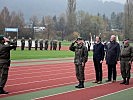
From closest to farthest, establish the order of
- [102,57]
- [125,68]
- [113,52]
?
[125,68] < [102,57] < [113,52]

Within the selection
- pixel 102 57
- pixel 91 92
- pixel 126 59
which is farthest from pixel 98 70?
pixel 91 92

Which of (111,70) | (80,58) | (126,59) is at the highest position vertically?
(80,58)

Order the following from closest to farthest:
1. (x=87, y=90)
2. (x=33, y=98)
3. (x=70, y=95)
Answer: (x=33, y=98), (x=70, y=95), (x=87, y=90)

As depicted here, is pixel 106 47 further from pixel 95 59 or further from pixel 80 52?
pixel 80 52

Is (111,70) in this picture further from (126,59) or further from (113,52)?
(126,59)

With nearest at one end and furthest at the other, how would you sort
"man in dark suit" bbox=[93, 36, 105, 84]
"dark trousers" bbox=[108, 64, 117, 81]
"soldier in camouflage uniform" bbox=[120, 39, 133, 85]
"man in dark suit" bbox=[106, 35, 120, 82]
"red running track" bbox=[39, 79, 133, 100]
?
"red running track" bbox=[39, 79, 133, 100], "soldier in camouflage uniform" bbox=[120, 39, 133, 85], "man in dark suit" bbox=[93, 36, 105, 84], "man in dark suit" bbox=[106, 35, 120, 82], "dark trousers" bbox=[108, 64, 117, 81]

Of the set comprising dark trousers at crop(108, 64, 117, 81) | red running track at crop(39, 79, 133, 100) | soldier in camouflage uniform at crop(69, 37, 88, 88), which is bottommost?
red running track at crop(39, 79, 133, 100)

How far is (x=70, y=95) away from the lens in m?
10.1

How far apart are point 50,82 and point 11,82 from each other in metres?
1.43

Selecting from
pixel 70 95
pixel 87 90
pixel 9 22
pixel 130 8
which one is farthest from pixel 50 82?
pixel 9 22

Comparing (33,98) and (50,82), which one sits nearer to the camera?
(33,98)

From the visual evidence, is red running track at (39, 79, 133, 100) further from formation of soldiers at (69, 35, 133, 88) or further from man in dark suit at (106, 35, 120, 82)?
man in dark suit at (106, 35, 120, 82)

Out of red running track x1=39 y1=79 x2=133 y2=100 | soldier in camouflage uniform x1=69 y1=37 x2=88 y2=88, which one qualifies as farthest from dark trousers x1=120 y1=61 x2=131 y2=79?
soldier in camouflage uniform x1=69 y1=37 x2=88 y2=88

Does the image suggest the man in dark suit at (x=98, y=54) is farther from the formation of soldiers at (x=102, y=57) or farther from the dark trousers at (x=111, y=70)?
the dark trousers at (x=111, y=70)
